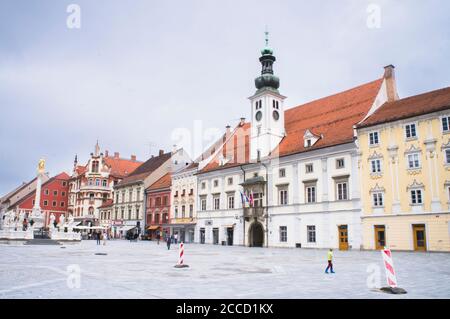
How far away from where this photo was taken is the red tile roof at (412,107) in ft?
103

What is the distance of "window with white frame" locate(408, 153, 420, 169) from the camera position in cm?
3186

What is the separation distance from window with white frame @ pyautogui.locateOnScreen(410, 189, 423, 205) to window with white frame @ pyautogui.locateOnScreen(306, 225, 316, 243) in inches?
384

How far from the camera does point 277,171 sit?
42.8 metres

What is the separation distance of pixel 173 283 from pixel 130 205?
5928cm

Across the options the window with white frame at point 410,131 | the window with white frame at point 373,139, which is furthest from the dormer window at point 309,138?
the window with white frame at point 410,131

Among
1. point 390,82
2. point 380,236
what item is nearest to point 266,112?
point 390,82

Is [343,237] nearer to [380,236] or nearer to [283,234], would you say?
[380,236]

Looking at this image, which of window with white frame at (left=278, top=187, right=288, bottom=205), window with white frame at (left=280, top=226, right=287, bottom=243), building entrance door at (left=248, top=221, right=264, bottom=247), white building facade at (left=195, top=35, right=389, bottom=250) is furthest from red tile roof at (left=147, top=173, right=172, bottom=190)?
window with white frame at (left=280, top=226, right=287, bottom=243)

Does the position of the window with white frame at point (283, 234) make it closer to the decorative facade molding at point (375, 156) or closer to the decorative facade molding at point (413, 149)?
the decorative facade molding at point (375, 156)

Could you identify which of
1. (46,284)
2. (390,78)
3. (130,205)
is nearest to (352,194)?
(390,78)

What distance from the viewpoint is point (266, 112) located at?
4716cm
